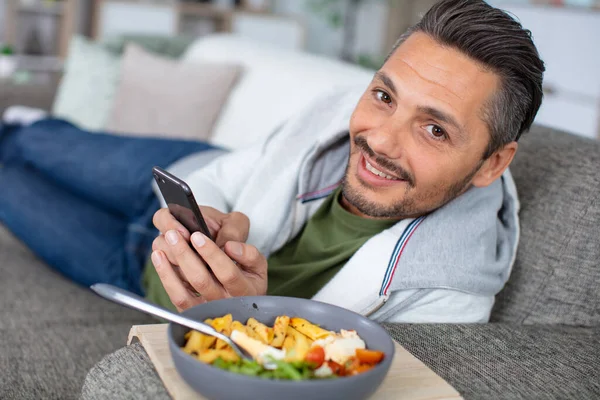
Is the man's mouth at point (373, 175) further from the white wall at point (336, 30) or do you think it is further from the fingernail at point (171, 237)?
the white wall at point (336, 30)

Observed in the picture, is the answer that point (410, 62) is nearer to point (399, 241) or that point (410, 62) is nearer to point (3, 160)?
point (399, 241)

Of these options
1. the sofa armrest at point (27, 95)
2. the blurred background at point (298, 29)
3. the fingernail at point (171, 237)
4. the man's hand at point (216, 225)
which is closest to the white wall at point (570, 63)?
the blurred background at point (298, 29)

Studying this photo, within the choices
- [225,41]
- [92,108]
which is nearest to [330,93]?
[225,41]

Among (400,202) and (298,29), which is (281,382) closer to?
(400,202)

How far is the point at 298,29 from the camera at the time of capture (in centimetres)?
589

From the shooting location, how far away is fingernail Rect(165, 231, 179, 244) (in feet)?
3.45

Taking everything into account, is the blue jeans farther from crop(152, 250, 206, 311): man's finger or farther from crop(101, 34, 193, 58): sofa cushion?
crop(101, 34, 193, 58): sofa cushion

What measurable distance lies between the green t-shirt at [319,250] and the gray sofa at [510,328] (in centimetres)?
24

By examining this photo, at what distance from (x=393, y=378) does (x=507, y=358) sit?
0.89 ft

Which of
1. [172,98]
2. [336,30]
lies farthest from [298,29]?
[172,98]

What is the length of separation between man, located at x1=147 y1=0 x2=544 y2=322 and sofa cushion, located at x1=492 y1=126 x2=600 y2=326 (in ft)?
0.16

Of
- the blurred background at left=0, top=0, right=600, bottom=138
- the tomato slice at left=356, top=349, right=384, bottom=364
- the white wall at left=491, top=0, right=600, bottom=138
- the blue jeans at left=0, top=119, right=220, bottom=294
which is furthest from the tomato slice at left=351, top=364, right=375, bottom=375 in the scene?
the white wall at left=491, top=0, right=600, bottom=138

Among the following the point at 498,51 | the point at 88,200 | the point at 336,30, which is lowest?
the point at 336,30

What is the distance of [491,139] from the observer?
124 cm
